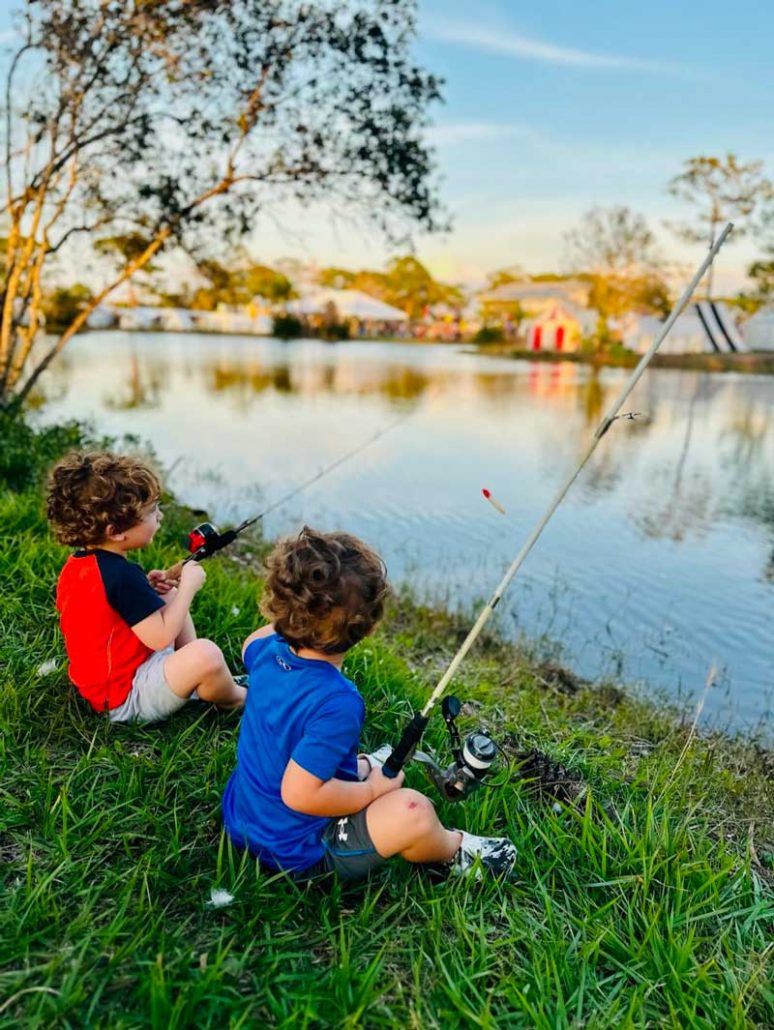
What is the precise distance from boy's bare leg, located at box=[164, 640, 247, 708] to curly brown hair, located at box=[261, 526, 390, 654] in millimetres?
710

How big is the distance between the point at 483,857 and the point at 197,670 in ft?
3.52

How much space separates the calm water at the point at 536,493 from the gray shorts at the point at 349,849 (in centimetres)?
297

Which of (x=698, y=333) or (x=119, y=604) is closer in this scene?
(x=119, y=604)

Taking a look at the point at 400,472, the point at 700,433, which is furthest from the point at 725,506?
the point at 700,433

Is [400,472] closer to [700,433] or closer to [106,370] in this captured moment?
[700,433]

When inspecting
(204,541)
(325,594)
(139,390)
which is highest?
(325,594)

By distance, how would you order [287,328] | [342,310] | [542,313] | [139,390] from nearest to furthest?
[139,390], [542,313], [287,328], [342,310]

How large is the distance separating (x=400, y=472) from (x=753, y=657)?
18.6 ft

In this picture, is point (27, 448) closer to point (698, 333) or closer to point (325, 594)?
point (325, 594)

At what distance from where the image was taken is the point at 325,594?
70.7 inches

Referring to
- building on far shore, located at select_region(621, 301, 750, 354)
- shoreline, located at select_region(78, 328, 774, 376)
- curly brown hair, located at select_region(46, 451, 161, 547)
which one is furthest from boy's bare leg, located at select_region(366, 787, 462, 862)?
building on far shore, located at select_region(621, 301, 750, 354)

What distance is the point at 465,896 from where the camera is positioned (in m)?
2.01

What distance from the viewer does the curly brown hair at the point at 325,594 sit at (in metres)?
1.80

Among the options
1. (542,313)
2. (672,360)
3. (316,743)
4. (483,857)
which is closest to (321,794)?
(316,743)
